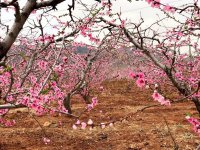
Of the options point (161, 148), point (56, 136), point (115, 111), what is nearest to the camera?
point (161, 148)

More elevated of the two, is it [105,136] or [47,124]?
[47,124]

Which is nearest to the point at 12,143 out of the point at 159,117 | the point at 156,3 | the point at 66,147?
the point at 66,147

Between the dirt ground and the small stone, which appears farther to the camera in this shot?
the small stone

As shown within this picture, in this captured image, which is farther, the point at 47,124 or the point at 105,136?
the point at 47,124

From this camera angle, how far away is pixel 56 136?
11406 mm

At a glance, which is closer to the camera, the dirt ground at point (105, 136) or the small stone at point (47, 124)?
the dirt ground at point (105, 136)

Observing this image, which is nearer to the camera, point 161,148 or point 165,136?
point 161,148

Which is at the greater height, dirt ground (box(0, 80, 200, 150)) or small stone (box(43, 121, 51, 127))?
small stone (box(43, 121, 51, 127))

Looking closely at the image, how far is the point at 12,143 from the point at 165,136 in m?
4.50

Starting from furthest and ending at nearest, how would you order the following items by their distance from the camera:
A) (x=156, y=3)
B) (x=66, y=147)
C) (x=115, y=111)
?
(x=115, y=111)
(x=66, y=147)
(x=156, y=3)

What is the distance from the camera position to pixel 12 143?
10758 millimetres

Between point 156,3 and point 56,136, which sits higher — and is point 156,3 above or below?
above

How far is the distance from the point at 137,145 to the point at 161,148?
69 centimetres

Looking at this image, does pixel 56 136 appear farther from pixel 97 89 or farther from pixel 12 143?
pixel 97 89
